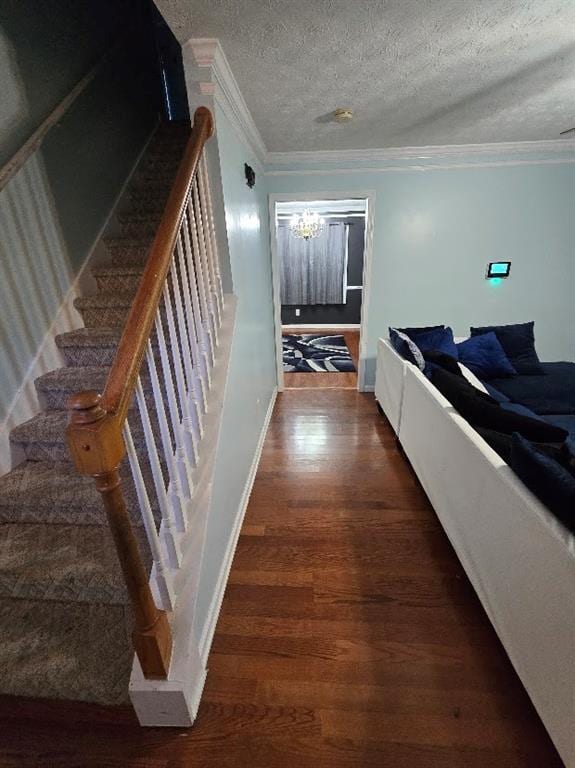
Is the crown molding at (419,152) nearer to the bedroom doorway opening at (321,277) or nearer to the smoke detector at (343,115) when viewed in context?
the smoke detector at (343,115)

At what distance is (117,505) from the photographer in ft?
2.62

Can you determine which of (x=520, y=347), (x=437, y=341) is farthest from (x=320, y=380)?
(x=520, y=347)

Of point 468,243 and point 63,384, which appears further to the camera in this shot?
point 468,243

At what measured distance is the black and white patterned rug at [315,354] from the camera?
4.53 metres

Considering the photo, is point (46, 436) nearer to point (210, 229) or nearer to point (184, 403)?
point (184, 403)

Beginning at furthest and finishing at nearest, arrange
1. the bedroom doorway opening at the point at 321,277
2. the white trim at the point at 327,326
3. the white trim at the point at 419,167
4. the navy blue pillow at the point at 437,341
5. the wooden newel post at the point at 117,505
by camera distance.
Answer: the white trim at the point at 327,326 < the bedroom doorway opening at the point at 321,277 < the white trim at the point at 419,167 < the navy blue pillow at the point at 437,341 < the wooden newel post at the point at 117,505

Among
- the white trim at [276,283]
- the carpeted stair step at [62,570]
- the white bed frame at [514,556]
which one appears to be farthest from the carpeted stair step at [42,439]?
the white trim at [276,283]

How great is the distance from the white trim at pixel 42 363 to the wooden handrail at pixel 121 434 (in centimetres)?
111

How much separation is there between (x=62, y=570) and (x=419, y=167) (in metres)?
3.99

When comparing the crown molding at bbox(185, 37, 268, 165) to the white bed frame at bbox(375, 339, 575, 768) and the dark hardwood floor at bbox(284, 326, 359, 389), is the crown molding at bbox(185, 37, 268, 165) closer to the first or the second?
the white bed frame at bbox(375, 339, 575, 768)

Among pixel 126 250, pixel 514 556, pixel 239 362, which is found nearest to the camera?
pixel 514 556

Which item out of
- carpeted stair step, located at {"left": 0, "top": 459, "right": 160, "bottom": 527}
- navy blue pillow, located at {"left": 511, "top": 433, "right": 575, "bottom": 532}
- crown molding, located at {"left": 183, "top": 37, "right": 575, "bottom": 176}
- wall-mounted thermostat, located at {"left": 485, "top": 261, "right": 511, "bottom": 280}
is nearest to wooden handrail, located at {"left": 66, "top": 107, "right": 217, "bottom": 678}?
carpeted stair step, located at {"left": 0, "top": 459, "right": 160, "bottom": 527}

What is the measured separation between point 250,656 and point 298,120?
3.13m

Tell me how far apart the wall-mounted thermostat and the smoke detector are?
2.16 metres
